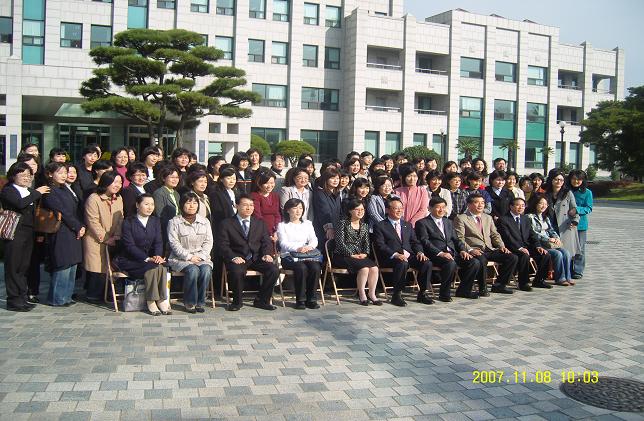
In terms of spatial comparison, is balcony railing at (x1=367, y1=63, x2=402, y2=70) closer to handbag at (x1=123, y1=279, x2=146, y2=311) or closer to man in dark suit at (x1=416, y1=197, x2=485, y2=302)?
man in dark suit at (x1=416, y1=197, x2=485, y2=302)

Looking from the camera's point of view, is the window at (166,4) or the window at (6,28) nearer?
the window at (6,28)

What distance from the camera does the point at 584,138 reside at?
145 feet

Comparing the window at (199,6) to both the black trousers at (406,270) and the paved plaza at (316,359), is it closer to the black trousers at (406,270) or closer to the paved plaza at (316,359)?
the black trousers at (406,270)

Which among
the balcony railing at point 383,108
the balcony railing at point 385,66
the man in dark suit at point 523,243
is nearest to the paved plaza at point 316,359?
the man in dark suit at point 523,243

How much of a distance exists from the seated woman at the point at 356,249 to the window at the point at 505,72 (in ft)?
146

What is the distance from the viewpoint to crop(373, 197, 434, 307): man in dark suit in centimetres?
817

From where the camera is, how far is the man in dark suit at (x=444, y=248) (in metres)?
8.46

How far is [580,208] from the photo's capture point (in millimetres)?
10641

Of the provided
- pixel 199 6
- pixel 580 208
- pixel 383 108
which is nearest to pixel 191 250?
pixel 580 208

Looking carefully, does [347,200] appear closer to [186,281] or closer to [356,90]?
[186,281]

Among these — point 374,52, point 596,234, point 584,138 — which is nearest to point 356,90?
point 374,52

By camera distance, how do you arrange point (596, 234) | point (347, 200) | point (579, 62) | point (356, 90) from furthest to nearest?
point (579, 62), point (356, 90), point (596, 234), point (347, 200)

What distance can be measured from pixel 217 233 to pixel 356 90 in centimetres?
3636

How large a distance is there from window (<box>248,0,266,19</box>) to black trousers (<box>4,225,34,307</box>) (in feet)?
122
